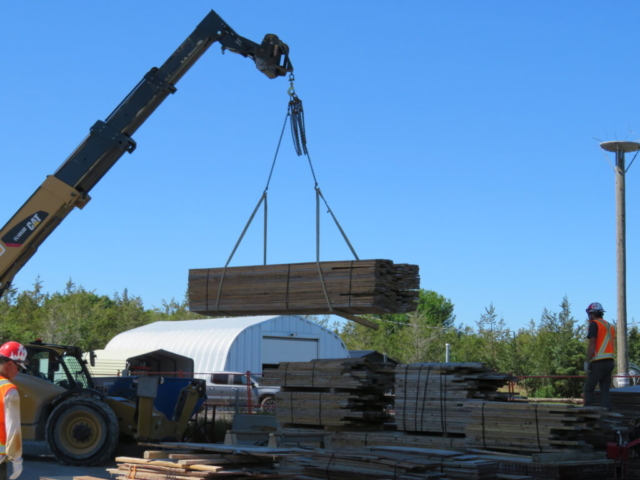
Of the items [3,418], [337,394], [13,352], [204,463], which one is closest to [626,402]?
[337,394]

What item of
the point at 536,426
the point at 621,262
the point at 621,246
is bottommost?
the point at 536,426

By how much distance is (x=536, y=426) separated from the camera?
33.4 feet

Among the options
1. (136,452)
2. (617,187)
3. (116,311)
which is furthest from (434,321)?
(136,452)

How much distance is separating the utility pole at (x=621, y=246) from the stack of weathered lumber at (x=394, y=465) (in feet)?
42.4

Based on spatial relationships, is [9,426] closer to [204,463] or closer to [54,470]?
[204,463]

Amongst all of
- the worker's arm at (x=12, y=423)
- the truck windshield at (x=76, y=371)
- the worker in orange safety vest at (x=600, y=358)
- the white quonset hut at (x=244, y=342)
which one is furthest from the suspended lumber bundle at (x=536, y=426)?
the white quonset hut at (x=244, y=342)

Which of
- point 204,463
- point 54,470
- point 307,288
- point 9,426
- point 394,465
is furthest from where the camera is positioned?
point 54,470

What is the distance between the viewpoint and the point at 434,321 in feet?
276

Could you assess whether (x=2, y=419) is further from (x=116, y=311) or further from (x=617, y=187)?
(x=116, y=311)

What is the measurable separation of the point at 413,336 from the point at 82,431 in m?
34.9

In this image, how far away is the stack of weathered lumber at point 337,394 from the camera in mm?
12469

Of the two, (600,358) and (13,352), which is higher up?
(600,358)

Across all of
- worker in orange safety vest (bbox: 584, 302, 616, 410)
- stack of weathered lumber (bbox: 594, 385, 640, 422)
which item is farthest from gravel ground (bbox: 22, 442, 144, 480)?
stack of weathered lumber (bbox: 594, 385, 640, 422)

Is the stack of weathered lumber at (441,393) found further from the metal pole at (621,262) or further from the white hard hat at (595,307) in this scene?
the metal pole at (621,262)
